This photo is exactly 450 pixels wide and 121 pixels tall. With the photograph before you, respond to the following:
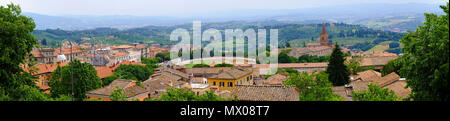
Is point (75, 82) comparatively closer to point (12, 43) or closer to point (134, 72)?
point (12, 43)

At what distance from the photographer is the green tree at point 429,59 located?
35.1 feet

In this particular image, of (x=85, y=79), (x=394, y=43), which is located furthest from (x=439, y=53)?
(x=394, y=43)


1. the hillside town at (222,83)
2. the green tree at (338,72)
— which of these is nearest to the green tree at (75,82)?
the hillside town at (222,83)

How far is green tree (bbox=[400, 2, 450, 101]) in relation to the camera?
10.7 metres

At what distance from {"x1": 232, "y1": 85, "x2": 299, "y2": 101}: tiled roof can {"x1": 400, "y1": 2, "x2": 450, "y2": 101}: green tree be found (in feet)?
15.1

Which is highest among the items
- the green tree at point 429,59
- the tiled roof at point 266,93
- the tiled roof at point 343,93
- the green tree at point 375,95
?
the green tree at point 429,59

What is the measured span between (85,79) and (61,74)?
1.67 m

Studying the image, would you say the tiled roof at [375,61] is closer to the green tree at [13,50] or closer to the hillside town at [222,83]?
the hillside town at [222,83]

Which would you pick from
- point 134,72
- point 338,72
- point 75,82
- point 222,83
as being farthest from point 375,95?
point 134,72

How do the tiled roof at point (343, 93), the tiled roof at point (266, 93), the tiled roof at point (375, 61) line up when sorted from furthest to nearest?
the tiled roof at point (375, 61) → the tiled roof at point (343, 93) → the tiled roof at point (266, 93)

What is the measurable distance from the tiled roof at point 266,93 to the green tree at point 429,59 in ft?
15.1

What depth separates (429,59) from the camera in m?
11.5
